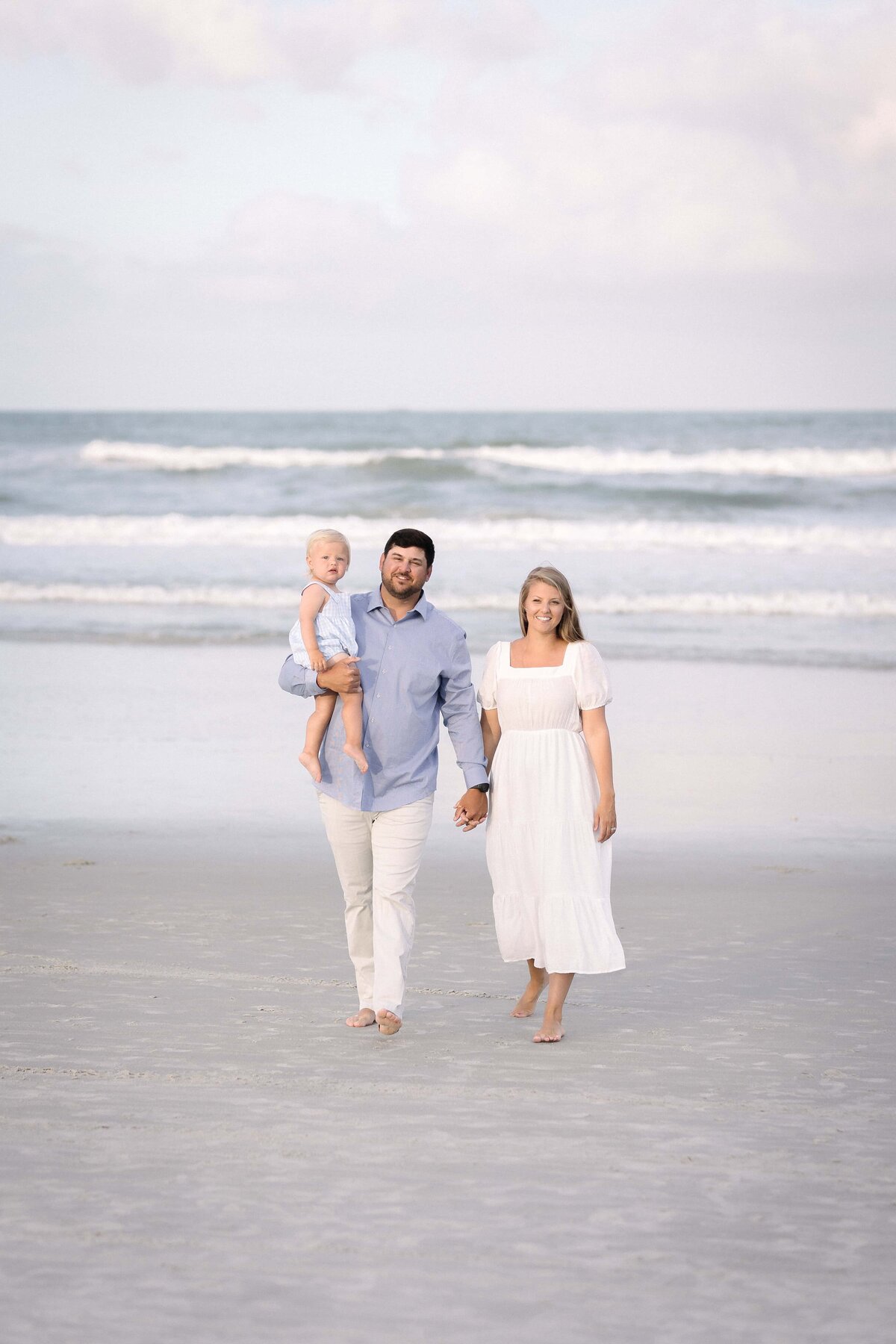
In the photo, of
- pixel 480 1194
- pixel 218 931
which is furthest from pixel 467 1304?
pixel 218 931

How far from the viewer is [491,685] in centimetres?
457

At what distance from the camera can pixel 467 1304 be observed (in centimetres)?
277

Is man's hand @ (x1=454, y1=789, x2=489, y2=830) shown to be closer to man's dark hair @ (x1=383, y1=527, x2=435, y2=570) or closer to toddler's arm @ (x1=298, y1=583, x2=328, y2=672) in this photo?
toddler's arm @ (x1=298, y1=583, x2=328, y2=672)

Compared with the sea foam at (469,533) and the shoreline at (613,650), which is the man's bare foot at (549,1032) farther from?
the sea foam at (469,533)

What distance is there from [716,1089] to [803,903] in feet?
7.34

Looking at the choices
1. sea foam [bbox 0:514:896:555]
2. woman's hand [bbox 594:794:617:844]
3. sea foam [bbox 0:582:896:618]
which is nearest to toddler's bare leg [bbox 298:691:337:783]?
woman's hand [bbox 594:794:617:844]

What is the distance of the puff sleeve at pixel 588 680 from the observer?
14.6ft

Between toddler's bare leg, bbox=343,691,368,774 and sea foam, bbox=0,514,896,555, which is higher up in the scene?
sea foam, bbox=0,514,896,555

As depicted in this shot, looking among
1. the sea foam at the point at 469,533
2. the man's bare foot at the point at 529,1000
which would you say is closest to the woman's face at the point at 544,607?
the man's bare foot at the point at 529,1000

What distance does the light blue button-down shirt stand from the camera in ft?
14.6

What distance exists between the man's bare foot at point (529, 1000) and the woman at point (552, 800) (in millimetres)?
129

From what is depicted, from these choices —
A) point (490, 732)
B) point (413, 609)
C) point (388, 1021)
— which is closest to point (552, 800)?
point (490, 732)

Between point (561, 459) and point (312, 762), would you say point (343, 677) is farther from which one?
point (561, 459)

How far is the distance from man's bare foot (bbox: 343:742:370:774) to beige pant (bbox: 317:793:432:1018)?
0.55 feet
